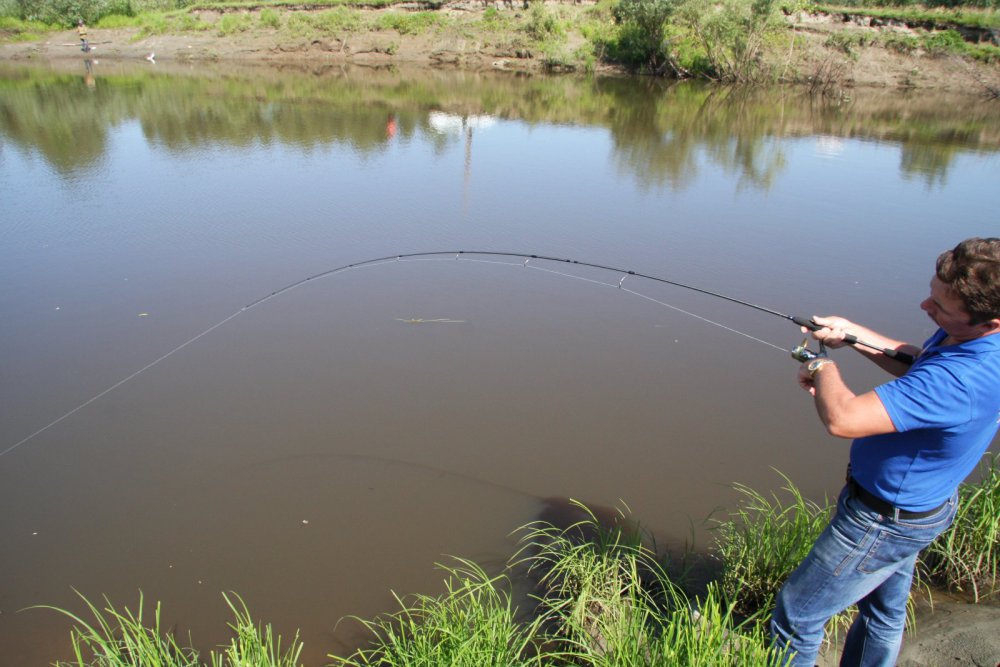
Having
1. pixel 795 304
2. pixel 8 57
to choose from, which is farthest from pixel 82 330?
pixel 8 57

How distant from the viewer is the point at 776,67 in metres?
24.0

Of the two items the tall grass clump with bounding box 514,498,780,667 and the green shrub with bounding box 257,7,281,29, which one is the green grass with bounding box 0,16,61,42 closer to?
the green shrub with bounding box 257,7,281,29

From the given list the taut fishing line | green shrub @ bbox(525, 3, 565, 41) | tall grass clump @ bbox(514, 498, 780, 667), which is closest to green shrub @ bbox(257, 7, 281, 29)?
green shrub @ bbox(525, 3, 565, 41)

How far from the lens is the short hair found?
5.40 ft

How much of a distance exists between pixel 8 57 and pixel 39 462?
99.2 feet

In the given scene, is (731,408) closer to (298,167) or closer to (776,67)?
(298,167)

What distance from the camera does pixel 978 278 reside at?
5.44ft

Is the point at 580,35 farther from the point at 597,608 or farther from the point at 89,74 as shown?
the point at 597,608

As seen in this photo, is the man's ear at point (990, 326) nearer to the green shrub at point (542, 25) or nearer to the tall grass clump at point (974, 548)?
the tall grass clump at point (974, 548)

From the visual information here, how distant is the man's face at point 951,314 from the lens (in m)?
1.71

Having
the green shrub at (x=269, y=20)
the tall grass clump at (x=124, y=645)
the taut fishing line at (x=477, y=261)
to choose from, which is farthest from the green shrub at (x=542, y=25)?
the tall grass clump at (x=124, y=645)

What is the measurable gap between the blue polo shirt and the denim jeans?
87 millimetres

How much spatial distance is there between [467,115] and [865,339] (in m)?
14.5

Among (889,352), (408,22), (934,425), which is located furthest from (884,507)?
(408,22)
